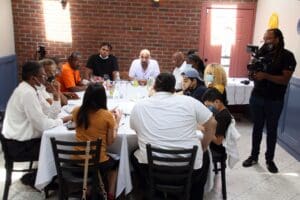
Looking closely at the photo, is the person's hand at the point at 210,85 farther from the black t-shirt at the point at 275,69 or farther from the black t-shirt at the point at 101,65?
the black t-shirt at the point at 101,65

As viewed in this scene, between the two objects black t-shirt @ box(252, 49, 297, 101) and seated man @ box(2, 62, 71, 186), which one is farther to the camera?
black t-shirt @ box(252, 49, 297, 101)

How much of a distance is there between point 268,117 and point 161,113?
1.70 meters

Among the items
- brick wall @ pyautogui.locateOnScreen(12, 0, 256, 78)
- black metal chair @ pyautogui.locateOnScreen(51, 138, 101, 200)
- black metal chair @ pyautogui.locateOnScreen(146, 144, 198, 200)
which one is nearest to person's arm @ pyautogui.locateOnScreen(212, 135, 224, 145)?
black metal chair @ pyautogui.locateOnScreen(146, 144, 198, 200)

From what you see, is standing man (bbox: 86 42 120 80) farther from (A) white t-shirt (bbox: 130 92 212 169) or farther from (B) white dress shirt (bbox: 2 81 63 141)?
(A) white t-shirt (bbox: 130 92 212 169)

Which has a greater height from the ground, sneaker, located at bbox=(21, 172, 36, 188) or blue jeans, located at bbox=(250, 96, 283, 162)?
blue jeans, located at bbox=(250, 96, 283, 162)

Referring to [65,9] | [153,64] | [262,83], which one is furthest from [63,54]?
[262,83]

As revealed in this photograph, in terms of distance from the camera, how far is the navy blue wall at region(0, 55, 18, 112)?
460cm

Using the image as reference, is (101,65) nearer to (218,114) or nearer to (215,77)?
(215,77)

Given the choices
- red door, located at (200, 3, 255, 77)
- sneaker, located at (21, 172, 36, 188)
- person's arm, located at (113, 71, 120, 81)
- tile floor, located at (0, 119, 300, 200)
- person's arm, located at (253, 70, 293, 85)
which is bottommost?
tile floor, located at (0, 119, 300, 200)

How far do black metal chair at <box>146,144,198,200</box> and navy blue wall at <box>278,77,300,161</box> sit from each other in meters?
2.14

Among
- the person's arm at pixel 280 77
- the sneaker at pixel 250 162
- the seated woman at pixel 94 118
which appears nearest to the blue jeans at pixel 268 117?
the sneaker at pixel 250 162

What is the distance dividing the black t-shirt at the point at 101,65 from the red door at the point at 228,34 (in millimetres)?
1818

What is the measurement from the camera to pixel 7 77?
190 inches

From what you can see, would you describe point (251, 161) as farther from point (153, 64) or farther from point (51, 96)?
point (51, 96)
